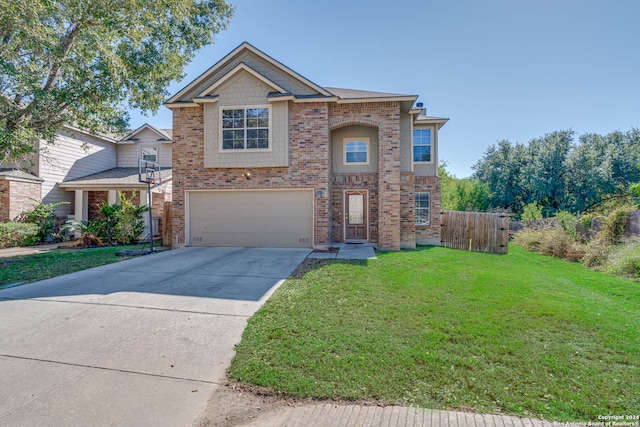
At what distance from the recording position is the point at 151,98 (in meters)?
11.1

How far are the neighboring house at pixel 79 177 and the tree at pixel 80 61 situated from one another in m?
5.23

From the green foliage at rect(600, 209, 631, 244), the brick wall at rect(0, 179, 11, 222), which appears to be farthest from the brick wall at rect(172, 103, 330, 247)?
the green foliage at rect(600, 209, 631, 244)

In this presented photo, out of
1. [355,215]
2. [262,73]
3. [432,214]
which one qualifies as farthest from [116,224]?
[432,214]

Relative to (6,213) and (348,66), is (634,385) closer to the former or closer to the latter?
(348,66)

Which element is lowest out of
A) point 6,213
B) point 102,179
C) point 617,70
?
point 6,213

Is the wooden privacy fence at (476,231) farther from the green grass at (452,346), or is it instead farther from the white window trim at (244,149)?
the white window trim at (244,149)

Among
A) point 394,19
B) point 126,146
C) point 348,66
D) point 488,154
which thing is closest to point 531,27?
point 394,19

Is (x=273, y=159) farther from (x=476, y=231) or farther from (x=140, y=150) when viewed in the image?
(x=140, y=150)

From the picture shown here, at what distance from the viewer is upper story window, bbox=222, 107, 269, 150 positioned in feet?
38.1

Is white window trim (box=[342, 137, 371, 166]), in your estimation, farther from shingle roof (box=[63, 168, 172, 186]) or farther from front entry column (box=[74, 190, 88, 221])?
front entry column (box=[74, 190, 88, 221])

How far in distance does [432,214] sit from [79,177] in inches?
740

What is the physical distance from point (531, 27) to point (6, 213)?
22.9 m

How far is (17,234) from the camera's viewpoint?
13164 millimetres

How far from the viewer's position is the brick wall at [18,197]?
537 inches
